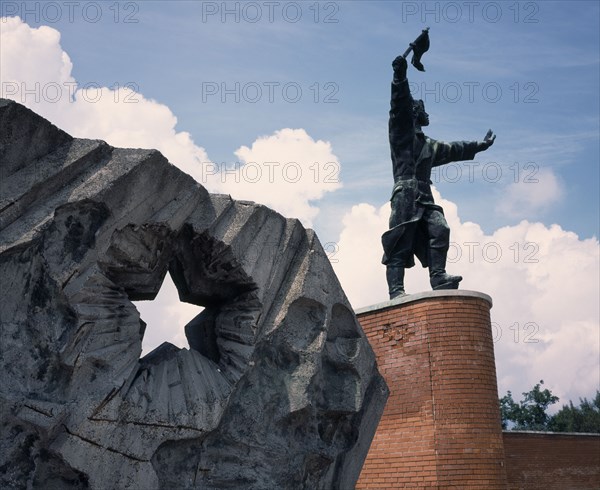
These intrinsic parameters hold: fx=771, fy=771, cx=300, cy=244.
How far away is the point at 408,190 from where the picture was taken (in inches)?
360

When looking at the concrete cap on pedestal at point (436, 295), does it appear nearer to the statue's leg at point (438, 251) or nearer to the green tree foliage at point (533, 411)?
the statue's leg at point (438, 251)

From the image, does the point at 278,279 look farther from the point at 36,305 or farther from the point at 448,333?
the point at 448,333

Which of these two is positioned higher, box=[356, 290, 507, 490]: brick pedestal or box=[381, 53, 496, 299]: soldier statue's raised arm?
box=[381, 53, 496, 299]: soldier statue's raised arm

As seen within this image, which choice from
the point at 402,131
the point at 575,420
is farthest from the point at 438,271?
the point at 575,420

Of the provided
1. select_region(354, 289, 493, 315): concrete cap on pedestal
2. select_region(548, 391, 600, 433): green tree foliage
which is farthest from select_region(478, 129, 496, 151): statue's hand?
select_region(548, 391, 600, 433): green tree foliage

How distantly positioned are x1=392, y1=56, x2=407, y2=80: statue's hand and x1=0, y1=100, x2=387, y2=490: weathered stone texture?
4071 mm

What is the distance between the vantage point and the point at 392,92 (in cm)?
870

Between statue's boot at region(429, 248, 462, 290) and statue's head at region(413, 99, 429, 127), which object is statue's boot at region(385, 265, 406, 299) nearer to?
statue's boot at region(429, 248, 462, 290)

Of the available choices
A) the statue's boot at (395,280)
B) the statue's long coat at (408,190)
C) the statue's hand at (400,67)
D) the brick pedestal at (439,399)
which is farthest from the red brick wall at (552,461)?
the statue's hand at (400,67)

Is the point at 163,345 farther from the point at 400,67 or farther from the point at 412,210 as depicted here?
the point at 412,210

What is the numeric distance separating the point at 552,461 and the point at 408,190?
397 cm

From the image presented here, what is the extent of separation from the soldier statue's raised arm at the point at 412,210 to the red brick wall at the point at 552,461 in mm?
2296

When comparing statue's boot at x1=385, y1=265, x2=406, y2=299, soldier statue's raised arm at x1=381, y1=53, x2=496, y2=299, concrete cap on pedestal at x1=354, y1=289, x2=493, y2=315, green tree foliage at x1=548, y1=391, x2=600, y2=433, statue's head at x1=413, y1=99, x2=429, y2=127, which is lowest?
concrete cap on pedestal at x1=354, y1=289, x2=493, y2=315

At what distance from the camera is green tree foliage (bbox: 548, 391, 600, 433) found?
28.7 meters
